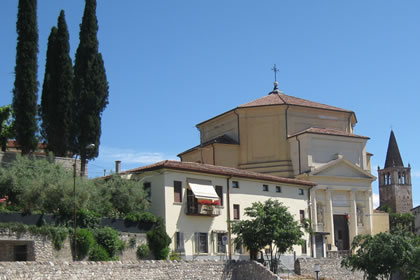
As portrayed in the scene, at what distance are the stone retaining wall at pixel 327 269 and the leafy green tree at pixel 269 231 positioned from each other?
10.0 feet

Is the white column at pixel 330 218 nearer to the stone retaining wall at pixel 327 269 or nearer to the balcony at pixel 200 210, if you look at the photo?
the stone retaining wall at pixel 327 269

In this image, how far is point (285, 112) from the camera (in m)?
63.7

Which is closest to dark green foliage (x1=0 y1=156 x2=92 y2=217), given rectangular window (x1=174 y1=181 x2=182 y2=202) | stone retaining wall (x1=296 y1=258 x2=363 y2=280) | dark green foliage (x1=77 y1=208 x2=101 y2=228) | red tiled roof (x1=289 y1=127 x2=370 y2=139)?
dark green foliage (x1=77 y1=208 x2=101 y2=228)

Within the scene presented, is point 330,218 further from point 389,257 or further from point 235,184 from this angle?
point 389,257

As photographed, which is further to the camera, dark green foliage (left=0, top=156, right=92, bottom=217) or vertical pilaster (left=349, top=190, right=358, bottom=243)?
vertical pilaster (left=349, top=190, right=358, bottom=243)

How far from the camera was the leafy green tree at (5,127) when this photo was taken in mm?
52938

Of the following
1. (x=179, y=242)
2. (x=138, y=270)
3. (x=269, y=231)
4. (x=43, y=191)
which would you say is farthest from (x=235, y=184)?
(x=43, y=191)

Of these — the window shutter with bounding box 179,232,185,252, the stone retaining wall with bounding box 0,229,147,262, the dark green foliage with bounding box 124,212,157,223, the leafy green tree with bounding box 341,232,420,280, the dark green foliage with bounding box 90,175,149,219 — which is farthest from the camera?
the window shutter with bounding box 179,232,185,252

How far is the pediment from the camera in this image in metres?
60.2

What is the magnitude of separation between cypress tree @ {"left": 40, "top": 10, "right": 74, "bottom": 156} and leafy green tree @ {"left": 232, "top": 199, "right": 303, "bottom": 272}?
14.4m

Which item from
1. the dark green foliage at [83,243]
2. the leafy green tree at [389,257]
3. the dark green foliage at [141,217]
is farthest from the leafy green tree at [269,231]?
the dark green foliage at [83,243]

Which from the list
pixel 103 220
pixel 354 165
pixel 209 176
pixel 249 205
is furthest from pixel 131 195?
pixel 354 165

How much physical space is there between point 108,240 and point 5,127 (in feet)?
70.7

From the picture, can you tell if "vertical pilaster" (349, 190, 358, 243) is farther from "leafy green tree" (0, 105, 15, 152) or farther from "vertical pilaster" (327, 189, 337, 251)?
"leafy green tree" (0, 105, 15, 152)
